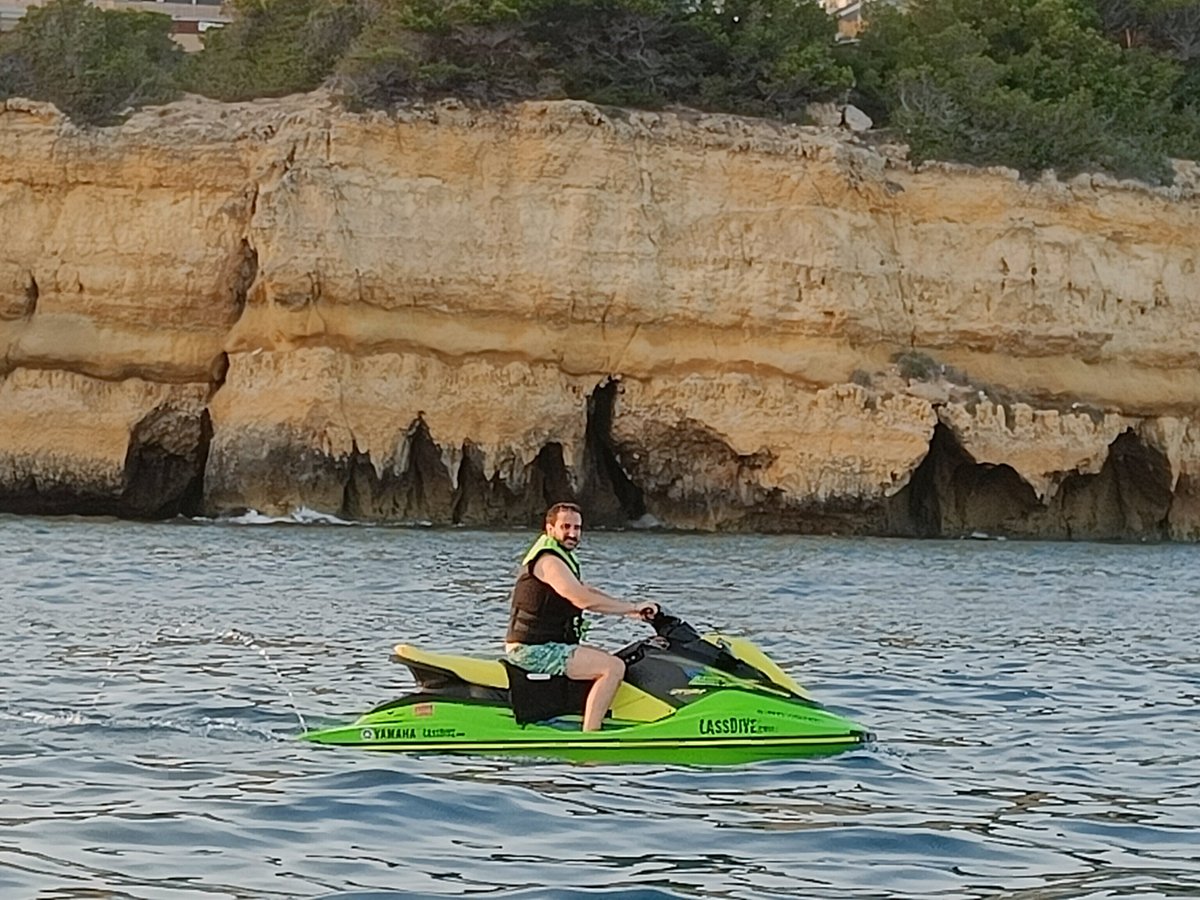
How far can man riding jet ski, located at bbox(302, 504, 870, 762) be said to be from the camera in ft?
35.6

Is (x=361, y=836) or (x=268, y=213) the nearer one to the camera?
(x=361, y=836)

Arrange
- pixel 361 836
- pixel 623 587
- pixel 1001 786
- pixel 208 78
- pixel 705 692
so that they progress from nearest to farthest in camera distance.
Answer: pixel 361 836 → pixel 1001 786 → pixel 705 692 → pixel 623 587 → pixel 208 78

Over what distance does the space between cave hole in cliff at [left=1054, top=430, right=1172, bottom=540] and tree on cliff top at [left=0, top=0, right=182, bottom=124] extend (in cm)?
1636

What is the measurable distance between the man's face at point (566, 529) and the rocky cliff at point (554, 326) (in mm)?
19802

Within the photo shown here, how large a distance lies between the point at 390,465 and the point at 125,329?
4791mm

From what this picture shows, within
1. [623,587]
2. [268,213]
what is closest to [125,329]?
[268,213]

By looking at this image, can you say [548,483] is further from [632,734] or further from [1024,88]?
[632,734]

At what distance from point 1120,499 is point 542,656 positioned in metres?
25.0

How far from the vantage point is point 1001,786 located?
10.2m

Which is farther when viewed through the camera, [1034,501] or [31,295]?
[1034,501]

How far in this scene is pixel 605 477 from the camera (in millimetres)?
33812

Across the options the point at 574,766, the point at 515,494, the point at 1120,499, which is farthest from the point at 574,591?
the point at 1120,499

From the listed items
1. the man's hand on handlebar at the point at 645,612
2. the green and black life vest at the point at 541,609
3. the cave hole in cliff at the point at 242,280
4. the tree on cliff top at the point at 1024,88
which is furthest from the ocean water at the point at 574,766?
the tree on cliff top at the point at 1024,88

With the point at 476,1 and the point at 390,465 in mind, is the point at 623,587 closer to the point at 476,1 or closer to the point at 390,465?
the point at 390,465
